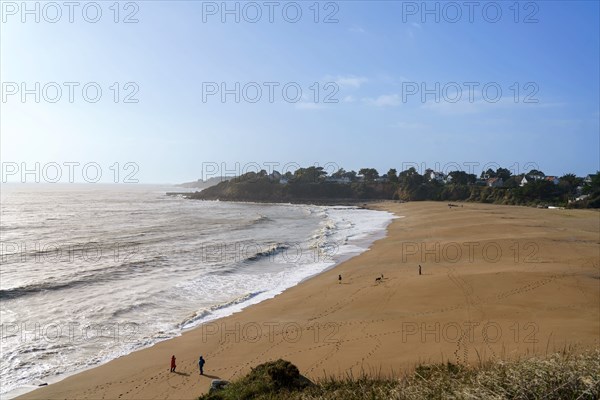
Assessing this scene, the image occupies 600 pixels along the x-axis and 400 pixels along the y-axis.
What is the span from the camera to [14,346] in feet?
53.2

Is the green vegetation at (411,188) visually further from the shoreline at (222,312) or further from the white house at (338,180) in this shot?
the shoreline at (222,312)

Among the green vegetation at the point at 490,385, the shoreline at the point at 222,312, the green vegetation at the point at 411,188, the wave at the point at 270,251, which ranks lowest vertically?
the shoreline at the point at 222,312

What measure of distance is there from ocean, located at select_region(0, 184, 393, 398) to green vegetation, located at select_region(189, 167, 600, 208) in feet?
167

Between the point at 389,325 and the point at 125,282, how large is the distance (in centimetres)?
1761

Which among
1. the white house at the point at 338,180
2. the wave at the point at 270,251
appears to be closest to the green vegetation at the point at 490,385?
the wave at the point at 270,251

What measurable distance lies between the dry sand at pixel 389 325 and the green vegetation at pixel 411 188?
213 feet

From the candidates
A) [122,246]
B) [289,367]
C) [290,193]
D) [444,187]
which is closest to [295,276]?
[289,367]

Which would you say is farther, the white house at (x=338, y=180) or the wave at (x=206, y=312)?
the white house at (x=338, y=180)

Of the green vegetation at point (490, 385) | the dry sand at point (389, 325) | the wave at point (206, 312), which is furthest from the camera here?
the wave at point (206, 312)

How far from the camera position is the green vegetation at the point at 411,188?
86000 millimetres

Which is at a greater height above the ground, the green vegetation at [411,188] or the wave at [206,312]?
the green vegetation at [411,188]

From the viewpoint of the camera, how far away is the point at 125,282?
26.2m

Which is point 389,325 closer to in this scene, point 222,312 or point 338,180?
point 222,312

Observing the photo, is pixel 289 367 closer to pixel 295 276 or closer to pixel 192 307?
pixel 192 307
